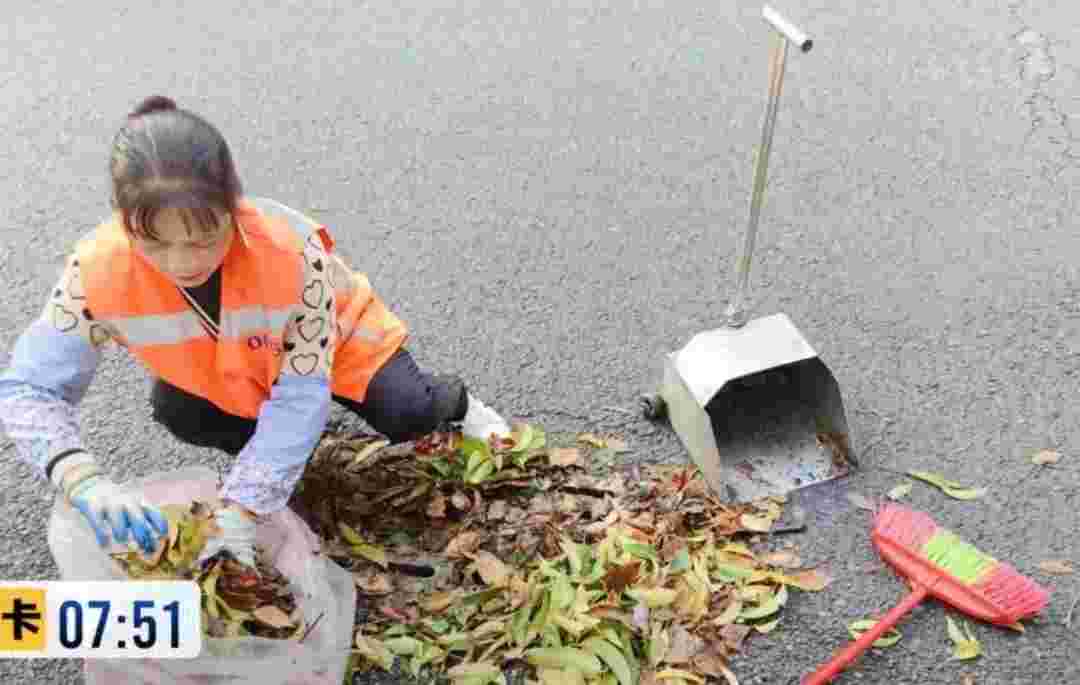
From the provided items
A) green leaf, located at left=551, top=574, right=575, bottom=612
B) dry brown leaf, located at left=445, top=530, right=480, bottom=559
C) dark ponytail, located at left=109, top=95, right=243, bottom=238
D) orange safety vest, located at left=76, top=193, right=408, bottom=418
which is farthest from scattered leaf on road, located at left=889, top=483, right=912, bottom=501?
dark ponytail, located at left=109, top=95, right=243, bottom=238

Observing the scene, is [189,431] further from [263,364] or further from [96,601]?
[96,601]

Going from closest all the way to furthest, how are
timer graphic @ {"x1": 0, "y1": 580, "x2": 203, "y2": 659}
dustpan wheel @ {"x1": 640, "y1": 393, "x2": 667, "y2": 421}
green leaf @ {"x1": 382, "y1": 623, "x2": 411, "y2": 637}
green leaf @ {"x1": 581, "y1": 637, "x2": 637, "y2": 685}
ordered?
1. timer graphic @ {"x1": 0, "y1": 580, "x2": 203, "y2": 659}
2. green leaf @ {"x1": 581, "y1": 637, "x2": 637, "y2": 685}
3. green leaf @ {"x1": 382, "y1": 623, "x2": 411, "y2": 637}
4. dustpan wheel @ {"x1": 640, "y1": 393, "x2": 667, "y2": 421}

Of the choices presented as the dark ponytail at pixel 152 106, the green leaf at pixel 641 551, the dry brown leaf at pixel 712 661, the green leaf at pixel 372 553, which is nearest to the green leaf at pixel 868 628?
the dry brown leaf at pixel 712 661

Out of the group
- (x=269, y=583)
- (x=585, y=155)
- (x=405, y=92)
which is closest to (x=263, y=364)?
(x=269, y=583)

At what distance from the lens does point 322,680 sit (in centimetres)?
162

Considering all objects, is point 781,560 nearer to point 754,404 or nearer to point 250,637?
point 754,404

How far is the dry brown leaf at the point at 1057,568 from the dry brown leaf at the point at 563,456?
80cm

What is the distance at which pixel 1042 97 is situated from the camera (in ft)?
10.1

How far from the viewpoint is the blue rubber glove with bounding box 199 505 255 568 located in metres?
A: 1.60

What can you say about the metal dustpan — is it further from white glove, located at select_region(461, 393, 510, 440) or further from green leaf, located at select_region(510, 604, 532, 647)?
green leaf, located at select_region(510, 604, 532, 647)

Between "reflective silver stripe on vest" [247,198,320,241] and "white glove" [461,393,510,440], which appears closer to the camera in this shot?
"reflective silver stripe on vest" [247,198,320,241]

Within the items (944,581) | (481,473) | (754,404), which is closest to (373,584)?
(481,473)

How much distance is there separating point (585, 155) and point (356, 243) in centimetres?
64

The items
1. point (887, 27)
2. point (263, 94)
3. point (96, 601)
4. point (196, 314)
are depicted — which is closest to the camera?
point (96, 601)
